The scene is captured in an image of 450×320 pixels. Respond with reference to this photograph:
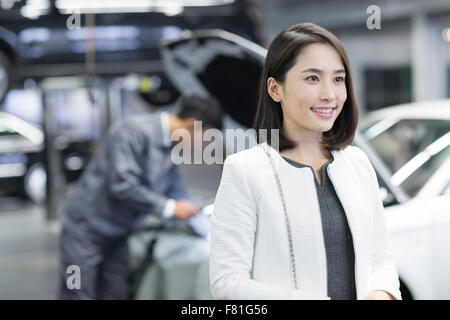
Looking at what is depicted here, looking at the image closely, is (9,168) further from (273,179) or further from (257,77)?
(273,179)

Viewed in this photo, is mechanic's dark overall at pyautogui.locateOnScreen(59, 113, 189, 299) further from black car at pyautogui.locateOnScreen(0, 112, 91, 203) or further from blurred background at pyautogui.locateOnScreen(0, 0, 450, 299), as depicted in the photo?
black car at pyautogui.locateOnScreen(0, 112, 91, 203)

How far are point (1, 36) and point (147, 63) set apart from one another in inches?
54.0

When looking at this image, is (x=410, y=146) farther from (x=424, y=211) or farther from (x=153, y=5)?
(x=153, y=5)

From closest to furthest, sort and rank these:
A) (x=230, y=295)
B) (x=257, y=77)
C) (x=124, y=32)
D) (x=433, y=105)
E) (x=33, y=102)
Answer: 1. (x=230, y=295)
2. (x=257, y=77)
3. (x=433, y=105)
4. (x=124, y=32)
5. (x=33, y=102)

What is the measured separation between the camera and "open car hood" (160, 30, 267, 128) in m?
2.57

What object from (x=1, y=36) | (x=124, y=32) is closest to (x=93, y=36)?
(x=124, y=32)

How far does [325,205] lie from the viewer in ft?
4.25

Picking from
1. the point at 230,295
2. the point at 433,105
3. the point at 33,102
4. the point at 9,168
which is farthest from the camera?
the point at 33,102

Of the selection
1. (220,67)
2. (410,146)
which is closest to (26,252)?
(220,67)

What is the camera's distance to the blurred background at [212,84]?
260cm

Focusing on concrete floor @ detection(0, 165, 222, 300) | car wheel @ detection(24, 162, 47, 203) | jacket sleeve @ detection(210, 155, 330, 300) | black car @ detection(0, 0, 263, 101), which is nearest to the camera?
jacket sleeve @ detection(210, 155, 330, 300)

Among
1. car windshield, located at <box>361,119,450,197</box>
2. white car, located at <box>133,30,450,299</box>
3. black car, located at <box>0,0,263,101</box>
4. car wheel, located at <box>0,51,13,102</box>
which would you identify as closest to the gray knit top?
white car, located at <box>133,30,450,299</box>

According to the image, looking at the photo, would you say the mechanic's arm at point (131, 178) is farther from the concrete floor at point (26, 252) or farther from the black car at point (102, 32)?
the black car at point (102, 32)

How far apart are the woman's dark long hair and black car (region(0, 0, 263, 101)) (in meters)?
3.25
